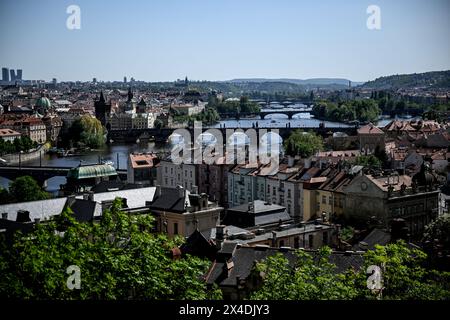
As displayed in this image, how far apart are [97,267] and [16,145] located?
2583 centimetres

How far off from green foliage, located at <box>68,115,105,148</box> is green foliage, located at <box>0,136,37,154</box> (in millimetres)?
3291

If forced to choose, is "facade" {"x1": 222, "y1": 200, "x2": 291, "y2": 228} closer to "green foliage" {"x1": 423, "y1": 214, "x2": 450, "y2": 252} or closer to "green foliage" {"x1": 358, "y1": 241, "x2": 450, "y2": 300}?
"green foliage" {"x1": 423, "y1": 214, "x2": 450, "y2": 252}

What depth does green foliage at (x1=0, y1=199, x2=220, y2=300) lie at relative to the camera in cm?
382

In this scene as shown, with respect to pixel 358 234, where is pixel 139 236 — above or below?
above

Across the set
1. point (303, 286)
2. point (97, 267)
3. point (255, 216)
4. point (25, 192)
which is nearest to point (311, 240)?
point (255, 216)

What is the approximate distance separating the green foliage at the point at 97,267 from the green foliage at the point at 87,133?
29114 mm

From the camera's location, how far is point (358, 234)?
868 centimetres

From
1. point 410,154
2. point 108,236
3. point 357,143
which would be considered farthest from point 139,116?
point 108,236

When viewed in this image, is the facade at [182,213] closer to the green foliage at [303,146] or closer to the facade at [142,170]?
the facade at [142,170]

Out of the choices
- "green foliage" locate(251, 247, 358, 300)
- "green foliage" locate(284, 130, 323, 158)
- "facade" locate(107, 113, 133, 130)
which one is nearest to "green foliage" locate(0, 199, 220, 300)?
"green foliage" locate(251, 247, 358, 300)

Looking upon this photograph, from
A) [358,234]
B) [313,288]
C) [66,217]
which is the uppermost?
[66,217]

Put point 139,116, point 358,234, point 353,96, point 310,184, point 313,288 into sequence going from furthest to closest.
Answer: point 353,96 → point 139,116 → point 310,184 → point 358,234 → point 313,288
